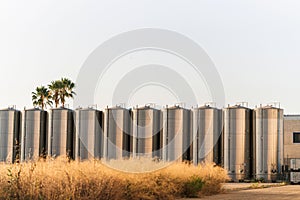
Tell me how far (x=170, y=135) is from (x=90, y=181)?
43920mm

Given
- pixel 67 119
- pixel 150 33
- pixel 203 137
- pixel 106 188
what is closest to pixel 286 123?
pixel 203 137

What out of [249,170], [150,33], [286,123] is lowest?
[249,170]

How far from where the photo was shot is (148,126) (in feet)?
223

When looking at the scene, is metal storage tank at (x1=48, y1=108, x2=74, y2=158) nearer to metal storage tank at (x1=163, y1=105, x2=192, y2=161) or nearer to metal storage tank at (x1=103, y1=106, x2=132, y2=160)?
metal storage tank at (x1=103, y1=106, x2=132, y2=160)

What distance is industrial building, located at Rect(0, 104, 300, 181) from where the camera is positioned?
63.7m

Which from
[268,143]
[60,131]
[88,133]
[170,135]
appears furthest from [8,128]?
[268,143]

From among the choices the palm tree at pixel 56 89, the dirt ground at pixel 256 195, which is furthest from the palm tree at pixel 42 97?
the dirt ground at pixel 256 195

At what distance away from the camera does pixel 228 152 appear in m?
63.9

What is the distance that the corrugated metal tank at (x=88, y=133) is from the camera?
65250mm

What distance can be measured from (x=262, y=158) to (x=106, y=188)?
4355 centimetres

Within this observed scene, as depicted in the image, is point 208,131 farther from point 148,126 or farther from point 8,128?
point 8,128

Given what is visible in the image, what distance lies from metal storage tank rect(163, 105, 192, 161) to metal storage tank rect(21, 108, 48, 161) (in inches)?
587

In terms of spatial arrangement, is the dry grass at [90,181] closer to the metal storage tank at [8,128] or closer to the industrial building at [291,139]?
the metal storage tank at [8,128]

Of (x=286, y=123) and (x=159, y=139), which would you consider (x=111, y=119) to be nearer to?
(x=159, y=139)
